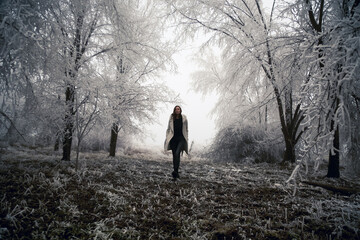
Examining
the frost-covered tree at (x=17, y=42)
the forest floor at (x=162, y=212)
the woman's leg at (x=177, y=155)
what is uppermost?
the frost-covered tree at (x=17, y=42)

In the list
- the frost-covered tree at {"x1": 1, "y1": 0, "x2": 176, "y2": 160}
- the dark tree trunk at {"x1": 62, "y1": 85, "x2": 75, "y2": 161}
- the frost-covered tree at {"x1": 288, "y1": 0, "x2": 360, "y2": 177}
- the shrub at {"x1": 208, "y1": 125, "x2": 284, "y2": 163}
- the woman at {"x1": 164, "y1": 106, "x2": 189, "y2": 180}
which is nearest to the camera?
the frost-covered tree at {"x1": 288, "y1": 0, "x2": 360, "y2": 177}

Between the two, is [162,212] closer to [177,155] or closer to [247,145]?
[177,155]

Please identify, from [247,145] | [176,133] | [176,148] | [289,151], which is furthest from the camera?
[247,145]

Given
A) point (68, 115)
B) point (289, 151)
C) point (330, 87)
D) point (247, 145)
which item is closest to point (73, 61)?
point (68, 115)

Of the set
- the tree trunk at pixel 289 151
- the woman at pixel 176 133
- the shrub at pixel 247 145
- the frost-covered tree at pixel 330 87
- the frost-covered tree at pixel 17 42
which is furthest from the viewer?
the shrub at pixel 247 145

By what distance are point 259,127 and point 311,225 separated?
6.89m

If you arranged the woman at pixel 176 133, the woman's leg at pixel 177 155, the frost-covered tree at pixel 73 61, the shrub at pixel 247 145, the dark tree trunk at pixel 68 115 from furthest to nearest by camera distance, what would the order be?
the shrub at pixel 247 145, the dark tree trunk at pixel 68 115, the woman at pixel 176 133, the woman's leg at pixel 177 155, the frost-covered tree at pixel 73 61

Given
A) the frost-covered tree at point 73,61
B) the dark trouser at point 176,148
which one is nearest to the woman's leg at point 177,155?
the dark trouser at point 176,148

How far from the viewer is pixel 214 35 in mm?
6559

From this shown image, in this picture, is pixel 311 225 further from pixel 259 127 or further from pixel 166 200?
pixel 259 127

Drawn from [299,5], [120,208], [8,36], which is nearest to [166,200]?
[120,208]

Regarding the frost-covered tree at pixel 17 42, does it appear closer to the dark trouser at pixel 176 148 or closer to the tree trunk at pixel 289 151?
the dark trouser at pixel 176 148

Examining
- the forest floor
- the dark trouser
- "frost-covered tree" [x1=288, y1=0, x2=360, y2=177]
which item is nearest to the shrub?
the dark trouser

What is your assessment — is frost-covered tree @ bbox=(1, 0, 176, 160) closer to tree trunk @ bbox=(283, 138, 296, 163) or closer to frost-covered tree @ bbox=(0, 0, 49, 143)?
frost-covered tree @ bbox=(0, 0, 49, 143)
